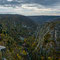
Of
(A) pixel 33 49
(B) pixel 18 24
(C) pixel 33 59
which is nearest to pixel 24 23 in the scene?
(B) pixel 18 24

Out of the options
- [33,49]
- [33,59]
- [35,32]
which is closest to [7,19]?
[35,32]

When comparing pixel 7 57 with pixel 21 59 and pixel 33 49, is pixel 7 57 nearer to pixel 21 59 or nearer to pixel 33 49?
pixel 21 59

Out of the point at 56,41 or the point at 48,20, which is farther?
the point at 48,20

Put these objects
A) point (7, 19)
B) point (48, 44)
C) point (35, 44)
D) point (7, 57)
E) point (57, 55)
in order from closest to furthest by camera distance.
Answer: point (7, 57) < point (57, 55) < point (48, 44) < point (35, 44) < point (7, 19)

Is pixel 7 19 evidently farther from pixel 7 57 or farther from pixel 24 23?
pixel 7 57

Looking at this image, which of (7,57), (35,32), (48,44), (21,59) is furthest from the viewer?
(35,32)

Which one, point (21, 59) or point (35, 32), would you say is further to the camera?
point (35, 32)

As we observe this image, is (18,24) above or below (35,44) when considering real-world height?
above

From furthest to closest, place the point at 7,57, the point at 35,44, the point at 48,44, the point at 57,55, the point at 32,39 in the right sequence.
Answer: the point at 32,39
the point at 35,44
the point at 48,44
the point at 57,55
the point at 7,57

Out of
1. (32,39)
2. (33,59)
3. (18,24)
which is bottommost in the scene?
(33,59)
